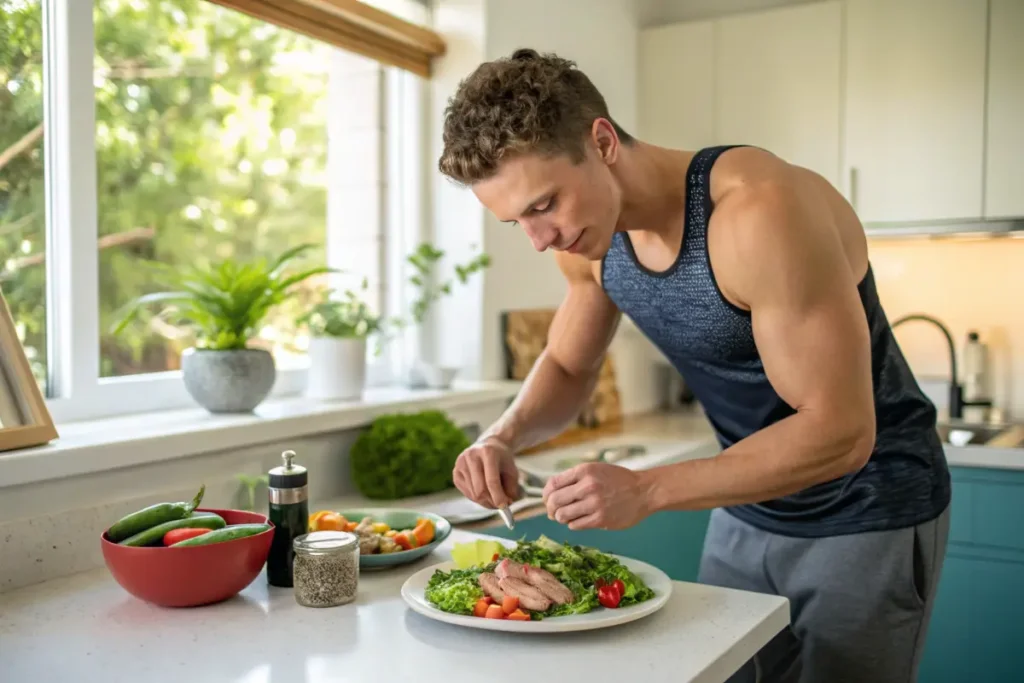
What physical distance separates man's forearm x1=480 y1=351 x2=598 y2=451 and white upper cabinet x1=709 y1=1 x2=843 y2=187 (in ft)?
5.57

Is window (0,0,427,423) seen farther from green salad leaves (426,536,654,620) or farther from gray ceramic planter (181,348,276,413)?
green salad leaves (426,536,654,620)

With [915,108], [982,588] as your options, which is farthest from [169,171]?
[982,588]

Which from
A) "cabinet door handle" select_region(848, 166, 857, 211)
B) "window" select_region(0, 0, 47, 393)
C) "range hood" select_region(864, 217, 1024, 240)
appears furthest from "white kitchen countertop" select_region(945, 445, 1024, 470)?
"window" select_region(0, 0, 47, 393)

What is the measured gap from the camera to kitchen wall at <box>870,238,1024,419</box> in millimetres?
3182

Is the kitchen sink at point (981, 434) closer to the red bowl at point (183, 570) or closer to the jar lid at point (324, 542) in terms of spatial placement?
the jar lid at point (324, 542)

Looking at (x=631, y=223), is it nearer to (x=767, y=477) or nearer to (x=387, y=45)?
(x=767, y=477)

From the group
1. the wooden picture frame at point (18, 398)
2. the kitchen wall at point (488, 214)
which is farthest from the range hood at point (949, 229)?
the wooden picture frame at point (18, 398)

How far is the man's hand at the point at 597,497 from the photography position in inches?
49.2

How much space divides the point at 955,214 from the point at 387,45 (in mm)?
1708

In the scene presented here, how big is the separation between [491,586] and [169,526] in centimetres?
46

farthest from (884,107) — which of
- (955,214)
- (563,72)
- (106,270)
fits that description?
(106,270)

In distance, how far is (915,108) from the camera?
2965 mm

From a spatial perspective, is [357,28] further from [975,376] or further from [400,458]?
[975,376]

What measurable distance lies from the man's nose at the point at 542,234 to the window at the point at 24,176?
1.10m
